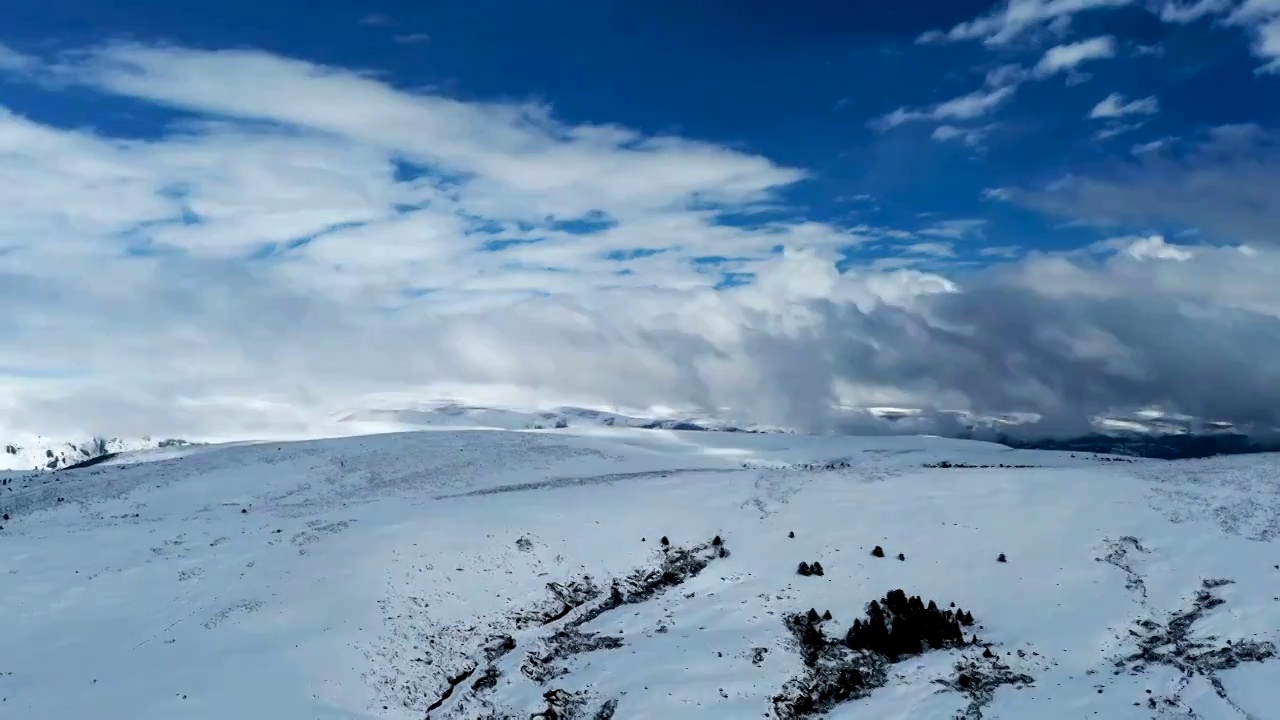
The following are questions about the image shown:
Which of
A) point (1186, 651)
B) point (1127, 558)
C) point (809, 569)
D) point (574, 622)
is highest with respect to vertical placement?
point (1127, 558)

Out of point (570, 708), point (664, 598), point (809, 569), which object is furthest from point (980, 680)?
point (570, 708)

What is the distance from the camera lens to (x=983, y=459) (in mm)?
92938

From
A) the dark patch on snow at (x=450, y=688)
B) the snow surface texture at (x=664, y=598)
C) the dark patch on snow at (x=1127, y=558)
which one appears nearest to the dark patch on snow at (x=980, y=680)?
the snow surface texture at (x=664, y=598)

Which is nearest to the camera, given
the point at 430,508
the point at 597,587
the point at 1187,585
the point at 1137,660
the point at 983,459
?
the point at 1137,660

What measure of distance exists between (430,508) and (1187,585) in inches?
1625

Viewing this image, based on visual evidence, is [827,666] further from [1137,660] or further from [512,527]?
[512,527]

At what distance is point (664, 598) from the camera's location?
1594 inches

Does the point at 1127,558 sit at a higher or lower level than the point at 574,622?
higher

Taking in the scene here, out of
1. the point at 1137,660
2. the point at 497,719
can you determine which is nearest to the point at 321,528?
the point at 497,719

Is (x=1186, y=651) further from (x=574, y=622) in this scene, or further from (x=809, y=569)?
(x=574, y=622)

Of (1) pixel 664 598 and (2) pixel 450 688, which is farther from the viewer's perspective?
(1) pixel 664 598

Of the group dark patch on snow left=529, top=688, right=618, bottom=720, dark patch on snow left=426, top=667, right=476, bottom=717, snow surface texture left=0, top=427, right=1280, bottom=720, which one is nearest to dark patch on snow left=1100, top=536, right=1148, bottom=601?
snow surface texture left=0, top=427, right=1280, bottom=720

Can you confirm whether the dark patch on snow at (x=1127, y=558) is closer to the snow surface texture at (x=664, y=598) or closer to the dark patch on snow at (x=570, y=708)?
the snow surface texture at (x=664, y=598)

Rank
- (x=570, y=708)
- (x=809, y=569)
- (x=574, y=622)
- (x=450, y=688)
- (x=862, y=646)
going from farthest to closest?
(x=809, y=569), (x=574, y=622), (x=862, y=646), (x=450, y=688), (x=570, y=708)
